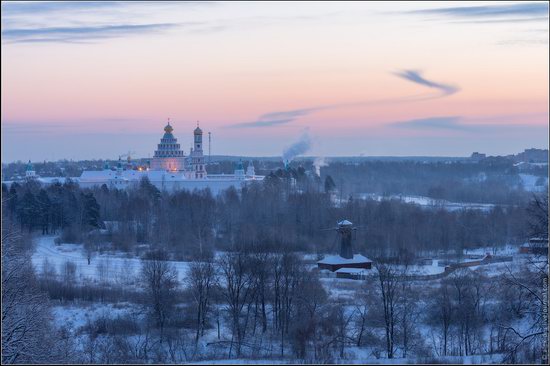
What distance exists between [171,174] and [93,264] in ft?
118

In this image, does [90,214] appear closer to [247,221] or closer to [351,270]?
[247,221]

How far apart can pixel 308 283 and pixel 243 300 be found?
1970mm

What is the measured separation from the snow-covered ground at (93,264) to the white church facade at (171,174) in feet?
74.2

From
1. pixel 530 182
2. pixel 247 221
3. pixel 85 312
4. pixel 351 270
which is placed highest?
pixel 530 182

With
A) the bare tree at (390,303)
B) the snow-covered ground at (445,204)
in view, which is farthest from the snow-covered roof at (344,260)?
the snow-covered ground at (445,204)

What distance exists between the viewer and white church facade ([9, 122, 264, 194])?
64.2m

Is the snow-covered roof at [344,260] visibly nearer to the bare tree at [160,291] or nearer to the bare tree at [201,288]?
the bare tree at [201,288]

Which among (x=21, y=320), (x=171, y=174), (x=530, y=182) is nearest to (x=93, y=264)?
(x=21, y=320)

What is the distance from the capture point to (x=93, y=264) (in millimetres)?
32500

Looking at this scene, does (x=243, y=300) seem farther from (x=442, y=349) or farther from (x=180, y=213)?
(x=180, y=213)

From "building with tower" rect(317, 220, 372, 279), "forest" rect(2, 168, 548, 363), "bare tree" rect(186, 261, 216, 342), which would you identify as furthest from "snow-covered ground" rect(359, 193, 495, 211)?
"bare tree" rect(186, 261, 216, 342)

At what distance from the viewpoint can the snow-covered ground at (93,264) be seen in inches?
1135

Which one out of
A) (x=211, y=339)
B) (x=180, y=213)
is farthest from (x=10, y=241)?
(x=180, y=213)

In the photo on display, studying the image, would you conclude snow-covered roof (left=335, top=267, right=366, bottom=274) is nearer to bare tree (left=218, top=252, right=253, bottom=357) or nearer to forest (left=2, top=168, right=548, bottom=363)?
forest (left=2, top=168, right=548, bottom=363)
